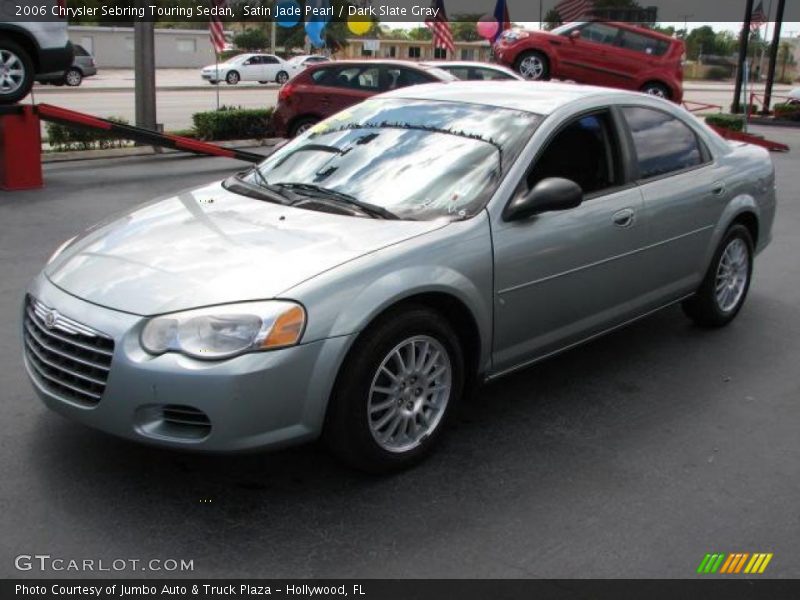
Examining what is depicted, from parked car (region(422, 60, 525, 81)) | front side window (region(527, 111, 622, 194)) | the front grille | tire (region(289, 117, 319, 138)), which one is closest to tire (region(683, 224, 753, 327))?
front side window (region(527, 111, 622, 194))

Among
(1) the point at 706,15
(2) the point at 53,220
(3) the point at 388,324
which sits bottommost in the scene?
(2) the point at 53,220

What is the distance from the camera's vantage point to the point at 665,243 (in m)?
4.96

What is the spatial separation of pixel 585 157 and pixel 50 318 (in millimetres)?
2725

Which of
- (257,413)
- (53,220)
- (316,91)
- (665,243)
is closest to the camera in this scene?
(257,413)

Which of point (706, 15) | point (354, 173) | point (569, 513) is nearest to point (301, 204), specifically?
point (354, 173)

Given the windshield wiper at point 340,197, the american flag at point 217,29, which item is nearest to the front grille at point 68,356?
the windshield wiper at point 340,197

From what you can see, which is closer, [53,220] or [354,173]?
[354,173]

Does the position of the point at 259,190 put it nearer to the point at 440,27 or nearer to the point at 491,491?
the point at 491,491

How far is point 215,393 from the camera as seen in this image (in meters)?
3.15

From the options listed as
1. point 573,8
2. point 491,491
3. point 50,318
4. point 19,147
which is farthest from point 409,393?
point 573,8

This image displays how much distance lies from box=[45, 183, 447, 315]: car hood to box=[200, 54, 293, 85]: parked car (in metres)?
39.7

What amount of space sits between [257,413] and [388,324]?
653 mm

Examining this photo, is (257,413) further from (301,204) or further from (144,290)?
(301,204)

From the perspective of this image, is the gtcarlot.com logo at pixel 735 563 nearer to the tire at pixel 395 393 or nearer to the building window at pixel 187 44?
the tire at pixel 395 393
